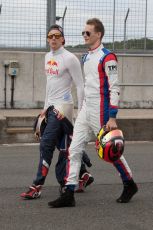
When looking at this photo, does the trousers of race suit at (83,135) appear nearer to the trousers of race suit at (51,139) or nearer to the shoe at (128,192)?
the shoe at (128,192)

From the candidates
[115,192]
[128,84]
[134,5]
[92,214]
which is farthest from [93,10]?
[92,214]

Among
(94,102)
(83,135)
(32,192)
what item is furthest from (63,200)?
(94,102)

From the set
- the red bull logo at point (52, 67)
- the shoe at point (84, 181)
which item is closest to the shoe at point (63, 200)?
the shoe at point (84, 181)

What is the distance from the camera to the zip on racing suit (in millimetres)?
6160

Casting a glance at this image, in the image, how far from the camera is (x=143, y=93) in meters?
15.7

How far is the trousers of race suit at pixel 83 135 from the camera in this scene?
6309 millimetres

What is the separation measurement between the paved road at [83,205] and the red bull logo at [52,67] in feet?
4.74

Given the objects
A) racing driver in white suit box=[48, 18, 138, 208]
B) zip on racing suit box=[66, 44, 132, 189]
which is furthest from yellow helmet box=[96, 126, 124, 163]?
zip on racing suit box=[66, 44, 132, 189]

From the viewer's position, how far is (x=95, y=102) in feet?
20.7

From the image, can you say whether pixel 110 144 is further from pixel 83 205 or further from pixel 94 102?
pixel 83 205

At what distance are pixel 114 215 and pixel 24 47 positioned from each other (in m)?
9.56

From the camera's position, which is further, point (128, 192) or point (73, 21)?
point (73, 21)

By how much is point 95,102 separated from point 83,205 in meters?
1.15

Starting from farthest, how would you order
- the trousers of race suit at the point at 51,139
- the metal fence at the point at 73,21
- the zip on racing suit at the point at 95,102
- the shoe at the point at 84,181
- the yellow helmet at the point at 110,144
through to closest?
the metal fence at the point at 73,21
the shoe at the point at 84,181
the trousers of race suit at the point at 51,139
the zip on racing suit at the point at 95,102
the yellow helmet at the point at 110,144
